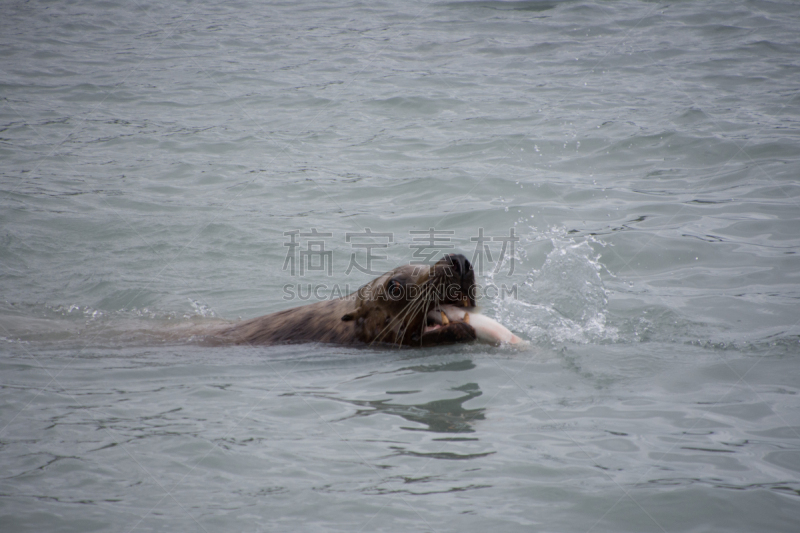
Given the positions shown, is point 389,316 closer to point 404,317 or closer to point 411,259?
point 404,317

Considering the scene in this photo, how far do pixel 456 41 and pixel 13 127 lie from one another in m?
8.41

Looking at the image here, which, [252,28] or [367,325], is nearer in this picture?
[367,325]

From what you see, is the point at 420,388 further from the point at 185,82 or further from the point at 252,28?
the point at 252,28

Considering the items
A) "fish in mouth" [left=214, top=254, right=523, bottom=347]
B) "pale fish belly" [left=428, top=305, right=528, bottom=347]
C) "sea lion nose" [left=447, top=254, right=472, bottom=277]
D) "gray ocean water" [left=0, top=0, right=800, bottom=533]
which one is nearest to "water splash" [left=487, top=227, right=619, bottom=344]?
"gray ocean water" [left=0, top=0, right=800, bottom=533]

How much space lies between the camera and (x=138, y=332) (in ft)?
18.5

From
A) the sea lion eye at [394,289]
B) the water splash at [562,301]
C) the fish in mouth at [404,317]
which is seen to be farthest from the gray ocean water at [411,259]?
the sea lion eye at [394,289]

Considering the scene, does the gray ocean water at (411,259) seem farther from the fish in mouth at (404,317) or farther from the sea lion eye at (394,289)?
the sea lion eye at (394,289)

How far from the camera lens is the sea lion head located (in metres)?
4.50

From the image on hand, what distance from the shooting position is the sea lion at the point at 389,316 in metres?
4.55

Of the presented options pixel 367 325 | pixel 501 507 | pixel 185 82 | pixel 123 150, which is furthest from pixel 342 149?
pixel 501 507

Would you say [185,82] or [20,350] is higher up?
[185,82]

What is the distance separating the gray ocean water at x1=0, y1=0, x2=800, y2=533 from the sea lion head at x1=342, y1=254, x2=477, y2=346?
0.68 feet

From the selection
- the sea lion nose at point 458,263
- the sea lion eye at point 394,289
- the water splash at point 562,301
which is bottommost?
the water splash at point 562,301

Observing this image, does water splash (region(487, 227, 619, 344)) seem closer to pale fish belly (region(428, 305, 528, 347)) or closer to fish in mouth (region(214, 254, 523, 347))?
pale fish belly (region(428, 305, 528, 347))
